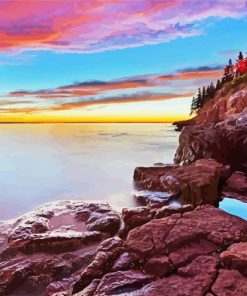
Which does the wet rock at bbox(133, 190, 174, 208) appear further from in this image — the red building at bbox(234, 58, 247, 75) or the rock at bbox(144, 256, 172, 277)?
the red building at bbox(234, 58, 247, 75)

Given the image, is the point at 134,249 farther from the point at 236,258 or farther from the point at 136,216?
the point at 136,216

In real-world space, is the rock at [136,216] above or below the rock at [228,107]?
below

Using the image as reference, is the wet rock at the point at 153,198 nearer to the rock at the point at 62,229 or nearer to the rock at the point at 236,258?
the rock at the point at 62,229

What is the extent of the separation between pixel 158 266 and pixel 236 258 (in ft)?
3.38

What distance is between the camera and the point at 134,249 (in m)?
5.05

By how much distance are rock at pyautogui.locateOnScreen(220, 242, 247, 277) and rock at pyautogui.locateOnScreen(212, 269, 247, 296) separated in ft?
0.32

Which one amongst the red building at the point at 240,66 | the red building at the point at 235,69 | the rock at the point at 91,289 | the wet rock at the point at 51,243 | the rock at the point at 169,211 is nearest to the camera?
the rock at the point at 91,289

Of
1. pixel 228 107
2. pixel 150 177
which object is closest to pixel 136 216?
pixel 150 177

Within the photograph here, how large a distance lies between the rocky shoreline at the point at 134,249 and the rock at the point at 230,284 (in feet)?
0.04

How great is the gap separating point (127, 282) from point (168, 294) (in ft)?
2.01

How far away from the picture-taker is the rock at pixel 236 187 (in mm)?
9219

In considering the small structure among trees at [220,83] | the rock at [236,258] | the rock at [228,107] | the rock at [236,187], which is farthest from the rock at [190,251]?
the small structure among trees at [220,83]

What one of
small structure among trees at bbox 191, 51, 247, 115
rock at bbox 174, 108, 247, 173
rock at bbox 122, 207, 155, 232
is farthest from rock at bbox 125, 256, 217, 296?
small structure among trees at bbox 191, 51, 247, 115

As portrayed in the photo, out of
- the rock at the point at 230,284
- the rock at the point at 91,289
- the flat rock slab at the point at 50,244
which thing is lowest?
the flat rock slab at the point at 50,244
